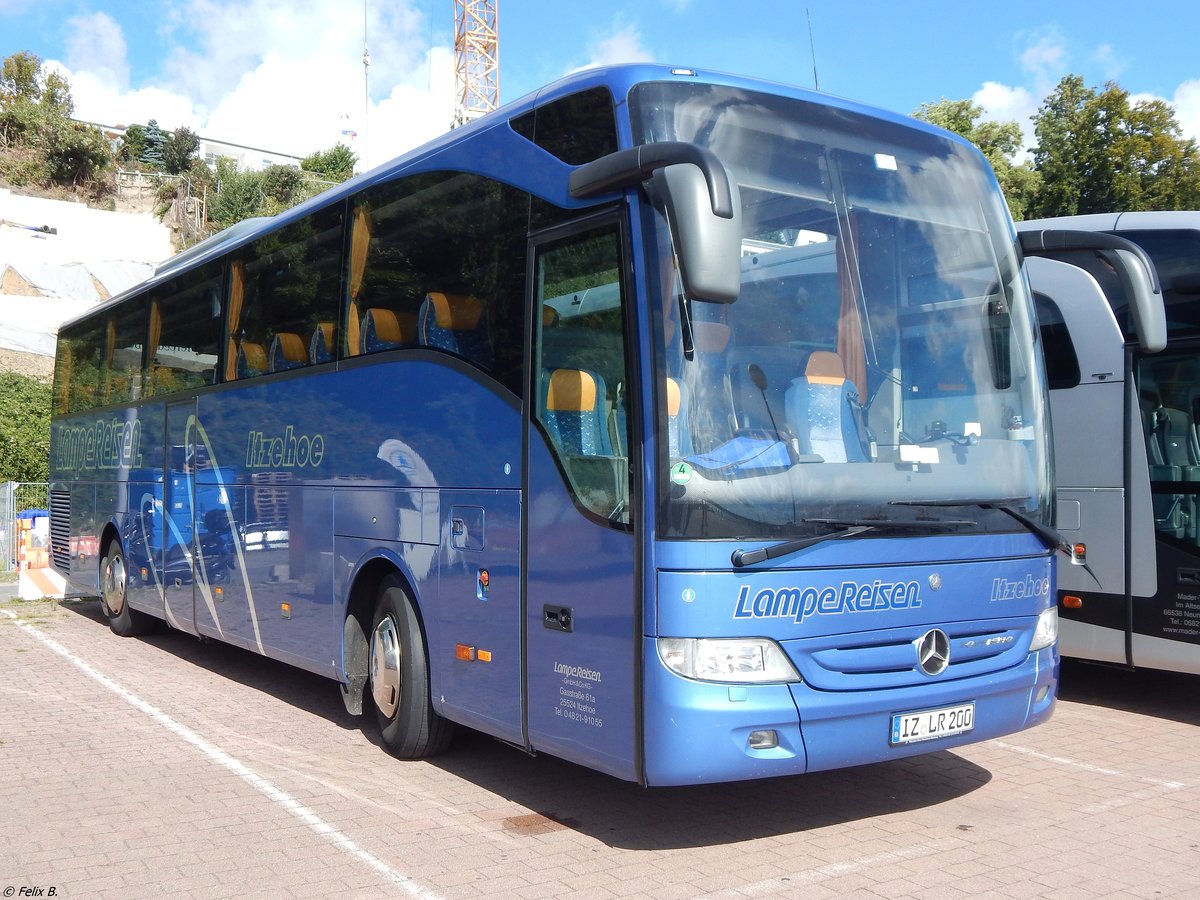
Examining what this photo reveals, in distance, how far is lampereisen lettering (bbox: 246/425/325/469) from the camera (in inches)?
327

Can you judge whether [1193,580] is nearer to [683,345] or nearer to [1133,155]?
[683,345]

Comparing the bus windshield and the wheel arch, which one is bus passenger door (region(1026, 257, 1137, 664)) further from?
the wheel arch

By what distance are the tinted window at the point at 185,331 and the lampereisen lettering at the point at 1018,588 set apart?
6.93 m

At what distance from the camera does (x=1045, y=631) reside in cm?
616

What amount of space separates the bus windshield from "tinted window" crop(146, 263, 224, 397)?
6.23m

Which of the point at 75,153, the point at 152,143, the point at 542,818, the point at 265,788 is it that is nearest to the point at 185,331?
the point at 265,788

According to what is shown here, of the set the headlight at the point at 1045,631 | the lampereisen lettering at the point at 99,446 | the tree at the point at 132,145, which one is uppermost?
the tree at the point at 132,145

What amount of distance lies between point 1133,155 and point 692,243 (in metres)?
34.0

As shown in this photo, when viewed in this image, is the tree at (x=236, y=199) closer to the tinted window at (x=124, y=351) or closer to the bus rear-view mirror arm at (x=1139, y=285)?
the tinted window at (x=124, y=351)

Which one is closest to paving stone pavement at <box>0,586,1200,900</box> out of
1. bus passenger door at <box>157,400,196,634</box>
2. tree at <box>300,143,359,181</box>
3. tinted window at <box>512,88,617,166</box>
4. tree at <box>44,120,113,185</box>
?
bus passenger door at <box>157,400,196,634</box>

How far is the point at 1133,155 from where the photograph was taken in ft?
112

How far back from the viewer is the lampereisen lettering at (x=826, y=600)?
501 centimetres

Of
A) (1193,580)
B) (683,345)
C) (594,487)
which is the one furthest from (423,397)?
(1193,580)

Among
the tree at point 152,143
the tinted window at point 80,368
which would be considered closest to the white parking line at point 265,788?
the tinted window at point 80,368
